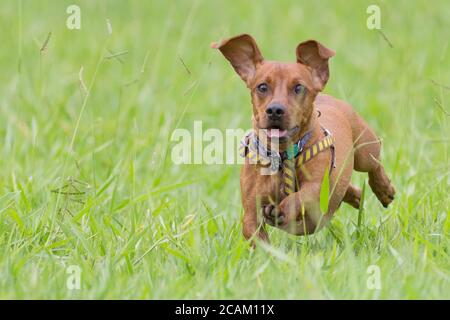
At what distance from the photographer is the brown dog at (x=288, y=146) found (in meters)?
5.25

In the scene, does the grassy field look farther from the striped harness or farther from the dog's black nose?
the dog's black nose

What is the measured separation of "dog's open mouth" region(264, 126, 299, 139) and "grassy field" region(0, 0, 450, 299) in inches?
19.6

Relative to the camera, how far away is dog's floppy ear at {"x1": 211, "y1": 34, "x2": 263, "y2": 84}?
18.2 feet

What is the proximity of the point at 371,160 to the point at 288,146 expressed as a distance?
907 mm

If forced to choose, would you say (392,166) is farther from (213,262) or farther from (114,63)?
(114,63)

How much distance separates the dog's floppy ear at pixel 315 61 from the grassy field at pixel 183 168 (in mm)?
514

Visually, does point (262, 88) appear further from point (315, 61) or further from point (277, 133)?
point (315, 61)

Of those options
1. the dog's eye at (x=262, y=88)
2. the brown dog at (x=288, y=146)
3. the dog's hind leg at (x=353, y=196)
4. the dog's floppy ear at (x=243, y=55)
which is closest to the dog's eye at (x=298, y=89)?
the brown dog at (x=288, y=146)

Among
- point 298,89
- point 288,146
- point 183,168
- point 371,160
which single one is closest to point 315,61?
point 298,89

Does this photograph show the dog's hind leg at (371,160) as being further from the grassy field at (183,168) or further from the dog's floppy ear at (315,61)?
the dog's floppy ear at (315,61)

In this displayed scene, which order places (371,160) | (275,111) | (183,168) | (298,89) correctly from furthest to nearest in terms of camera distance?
(183,168)
(371,160)
(298,89)
(275,111)

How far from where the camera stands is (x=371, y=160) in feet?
20.0
